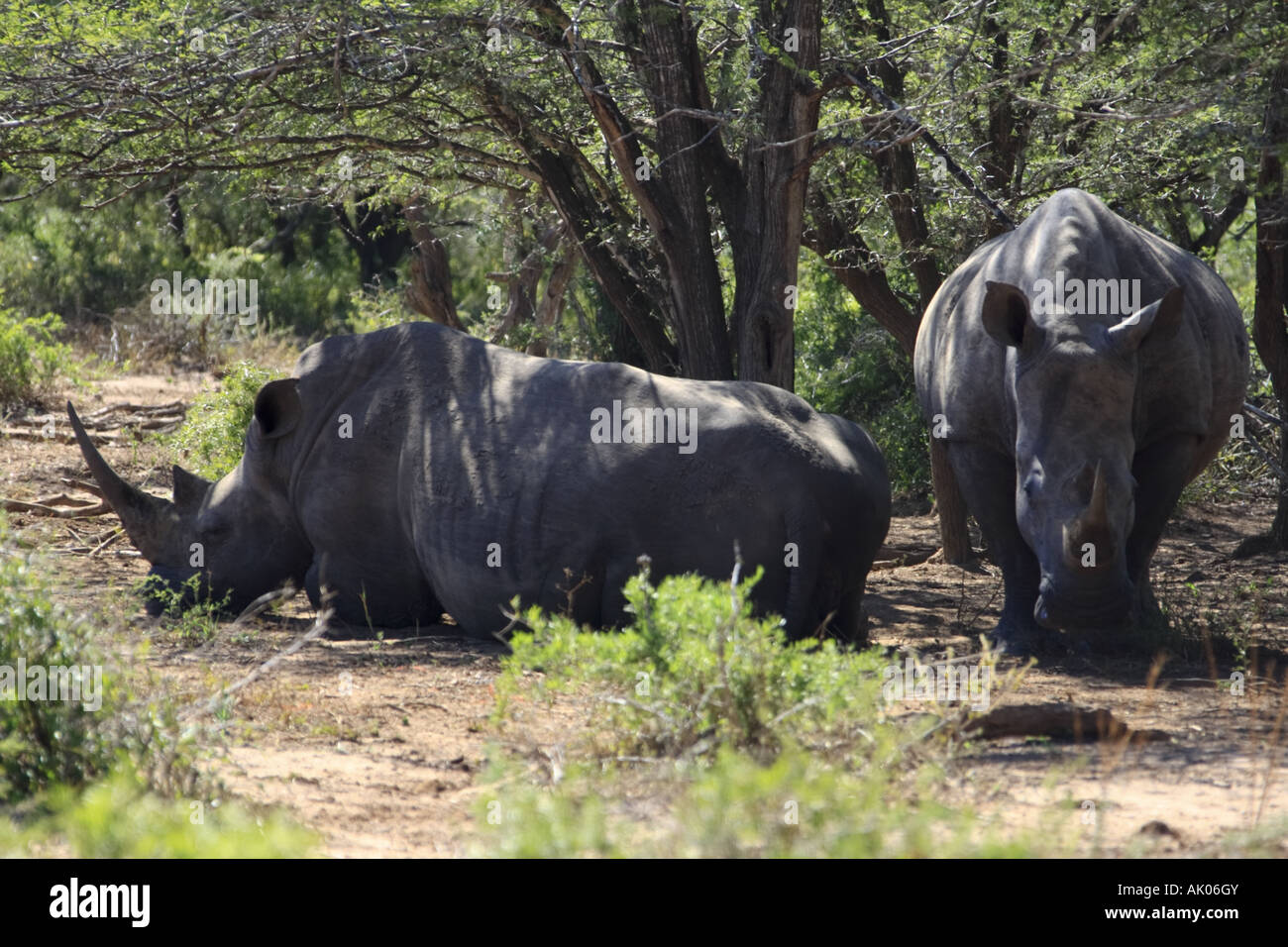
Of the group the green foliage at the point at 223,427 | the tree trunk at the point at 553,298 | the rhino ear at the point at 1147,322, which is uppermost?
the tree trunk at the point at 553,298

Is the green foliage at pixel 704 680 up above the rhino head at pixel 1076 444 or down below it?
below

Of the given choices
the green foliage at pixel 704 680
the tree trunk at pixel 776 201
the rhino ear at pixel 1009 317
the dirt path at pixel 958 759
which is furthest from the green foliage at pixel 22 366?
the green foliage at pixel 704 680

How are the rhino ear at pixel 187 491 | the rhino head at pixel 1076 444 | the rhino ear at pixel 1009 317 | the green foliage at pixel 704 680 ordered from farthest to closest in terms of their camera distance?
the rhino ear at pixel 187 491 → the rhino ear at pixel 1009 317 → the rhino head at pixel 1076 444 → the green foliage at pixel 704 680

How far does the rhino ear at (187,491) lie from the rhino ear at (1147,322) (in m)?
5.25

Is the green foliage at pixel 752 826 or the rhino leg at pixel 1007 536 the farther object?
the rhino leg at pixel 1007 536

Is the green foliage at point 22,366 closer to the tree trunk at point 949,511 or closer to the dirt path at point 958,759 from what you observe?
the dirt path at point 958,759

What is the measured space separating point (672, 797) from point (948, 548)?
272 inches

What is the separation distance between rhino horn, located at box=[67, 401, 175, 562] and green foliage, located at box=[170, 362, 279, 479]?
2.16 metres

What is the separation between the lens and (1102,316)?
678cm

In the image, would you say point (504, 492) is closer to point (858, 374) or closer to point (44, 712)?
point (44, 712)

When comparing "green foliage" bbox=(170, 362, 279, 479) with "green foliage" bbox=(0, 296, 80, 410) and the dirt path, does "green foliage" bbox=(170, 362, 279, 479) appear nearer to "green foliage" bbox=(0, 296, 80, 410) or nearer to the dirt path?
the dirt path

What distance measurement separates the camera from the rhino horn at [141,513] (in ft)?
28.0
